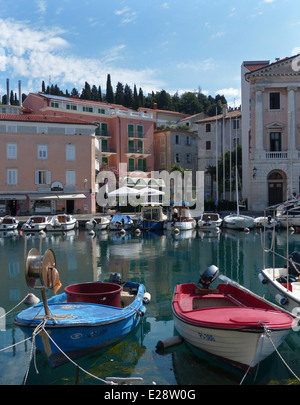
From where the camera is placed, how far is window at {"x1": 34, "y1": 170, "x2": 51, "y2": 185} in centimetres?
4234

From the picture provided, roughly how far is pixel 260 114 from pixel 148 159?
17.5 m

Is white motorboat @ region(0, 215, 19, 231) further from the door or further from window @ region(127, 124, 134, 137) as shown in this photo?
the door

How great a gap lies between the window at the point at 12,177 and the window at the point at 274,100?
2731cm

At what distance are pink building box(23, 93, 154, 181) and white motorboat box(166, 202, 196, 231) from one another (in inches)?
713

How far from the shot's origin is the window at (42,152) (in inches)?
1670

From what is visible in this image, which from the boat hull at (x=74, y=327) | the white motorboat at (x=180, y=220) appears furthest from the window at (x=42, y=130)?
the boat hull at (x=74, y=327)

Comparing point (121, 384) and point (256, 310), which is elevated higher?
point (256, 310)

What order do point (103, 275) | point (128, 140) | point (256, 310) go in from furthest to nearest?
point (128, 140) → point (103, 275) → point (256, 310)

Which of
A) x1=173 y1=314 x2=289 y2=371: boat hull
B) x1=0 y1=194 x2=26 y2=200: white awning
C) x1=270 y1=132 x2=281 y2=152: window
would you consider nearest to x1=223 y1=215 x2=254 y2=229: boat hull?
x1=270 y1=132 x2=281 y2=152: window

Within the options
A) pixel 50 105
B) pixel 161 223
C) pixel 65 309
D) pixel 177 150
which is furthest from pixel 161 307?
pixel 177 150

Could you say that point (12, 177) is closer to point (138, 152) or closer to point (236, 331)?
point (138, 152)

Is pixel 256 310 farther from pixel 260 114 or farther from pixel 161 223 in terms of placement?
pixel 260 114

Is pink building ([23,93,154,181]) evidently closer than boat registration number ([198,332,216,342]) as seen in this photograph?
No
